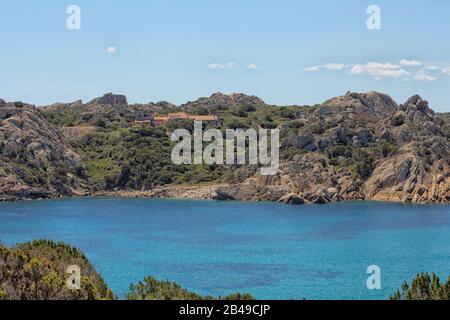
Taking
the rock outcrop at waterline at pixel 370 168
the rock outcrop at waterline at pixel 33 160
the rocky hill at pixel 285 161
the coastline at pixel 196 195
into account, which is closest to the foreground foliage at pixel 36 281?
the coastline at pixel 196 195

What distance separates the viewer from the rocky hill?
143 meters

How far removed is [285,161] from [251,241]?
218 ft

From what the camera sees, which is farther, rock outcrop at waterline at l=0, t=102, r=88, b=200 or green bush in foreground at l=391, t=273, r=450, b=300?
rock outcrop at waterline at l=0, t=102, r=88, b=200

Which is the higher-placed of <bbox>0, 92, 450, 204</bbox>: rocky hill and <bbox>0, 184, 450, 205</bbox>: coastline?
<bbox>0, 92, 450, 204</bbox>: rocky hill

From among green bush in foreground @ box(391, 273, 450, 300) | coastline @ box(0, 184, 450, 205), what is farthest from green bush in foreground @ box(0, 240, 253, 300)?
coastline @ box(0, 184, 450, 205)

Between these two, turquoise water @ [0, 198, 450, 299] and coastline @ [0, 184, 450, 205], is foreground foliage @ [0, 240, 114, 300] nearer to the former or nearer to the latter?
turquoise water @ [0, 198, 450, 299]

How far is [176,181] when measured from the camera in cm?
16200

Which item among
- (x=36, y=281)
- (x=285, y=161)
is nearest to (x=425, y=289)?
Answer: (x=36, y=281)

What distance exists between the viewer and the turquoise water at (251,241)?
60.2 metres

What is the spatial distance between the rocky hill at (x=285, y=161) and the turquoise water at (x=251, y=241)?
9.79 meters

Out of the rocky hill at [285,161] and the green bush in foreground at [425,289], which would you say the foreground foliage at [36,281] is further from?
the rocky hill at [285,161]

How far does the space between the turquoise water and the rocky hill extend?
385 inches

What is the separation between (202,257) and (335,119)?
101899 mm

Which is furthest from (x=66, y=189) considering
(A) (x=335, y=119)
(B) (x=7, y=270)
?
(B) (x=7, y=270)
